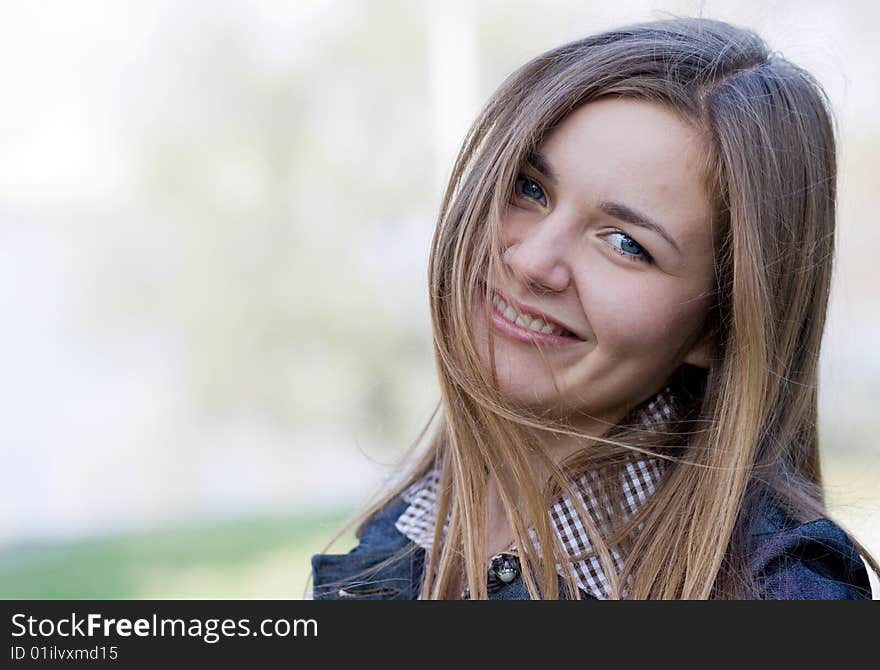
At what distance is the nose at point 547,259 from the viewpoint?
5.00 ft

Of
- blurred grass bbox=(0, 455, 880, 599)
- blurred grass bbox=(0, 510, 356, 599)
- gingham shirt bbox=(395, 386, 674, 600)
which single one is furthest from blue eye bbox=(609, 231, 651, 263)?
blurred grass bbox=(0, 510, 356, 599)

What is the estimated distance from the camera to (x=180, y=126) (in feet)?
23.3

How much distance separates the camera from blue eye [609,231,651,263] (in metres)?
1.54

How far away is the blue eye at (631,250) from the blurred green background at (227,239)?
410 centimetres

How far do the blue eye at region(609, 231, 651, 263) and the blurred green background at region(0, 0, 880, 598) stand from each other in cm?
410

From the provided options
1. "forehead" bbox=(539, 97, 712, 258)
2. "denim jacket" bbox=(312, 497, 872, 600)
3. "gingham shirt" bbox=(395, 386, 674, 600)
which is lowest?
"denim jacket" bbox=(312, 497, 872, 600)

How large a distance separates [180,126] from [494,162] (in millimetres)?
5913

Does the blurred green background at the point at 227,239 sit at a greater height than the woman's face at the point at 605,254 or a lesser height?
greater

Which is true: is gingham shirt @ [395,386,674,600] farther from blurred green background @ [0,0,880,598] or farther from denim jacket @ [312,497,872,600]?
blurred green background @ [0,0,880,598]

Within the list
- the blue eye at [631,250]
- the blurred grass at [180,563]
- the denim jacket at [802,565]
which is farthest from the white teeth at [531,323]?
the blurred grass at [180,563]

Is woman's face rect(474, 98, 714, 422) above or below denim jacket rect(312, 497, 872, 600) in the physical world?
above

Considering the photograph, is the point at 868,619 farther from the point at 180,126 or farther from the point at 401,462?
the point at 180,126

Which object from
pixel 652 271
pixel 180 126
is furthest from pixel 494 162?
pixel 180 126

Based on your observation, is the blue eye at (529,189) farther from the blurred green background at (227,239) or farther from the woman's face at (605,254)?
the blurred green background at (227,239)
